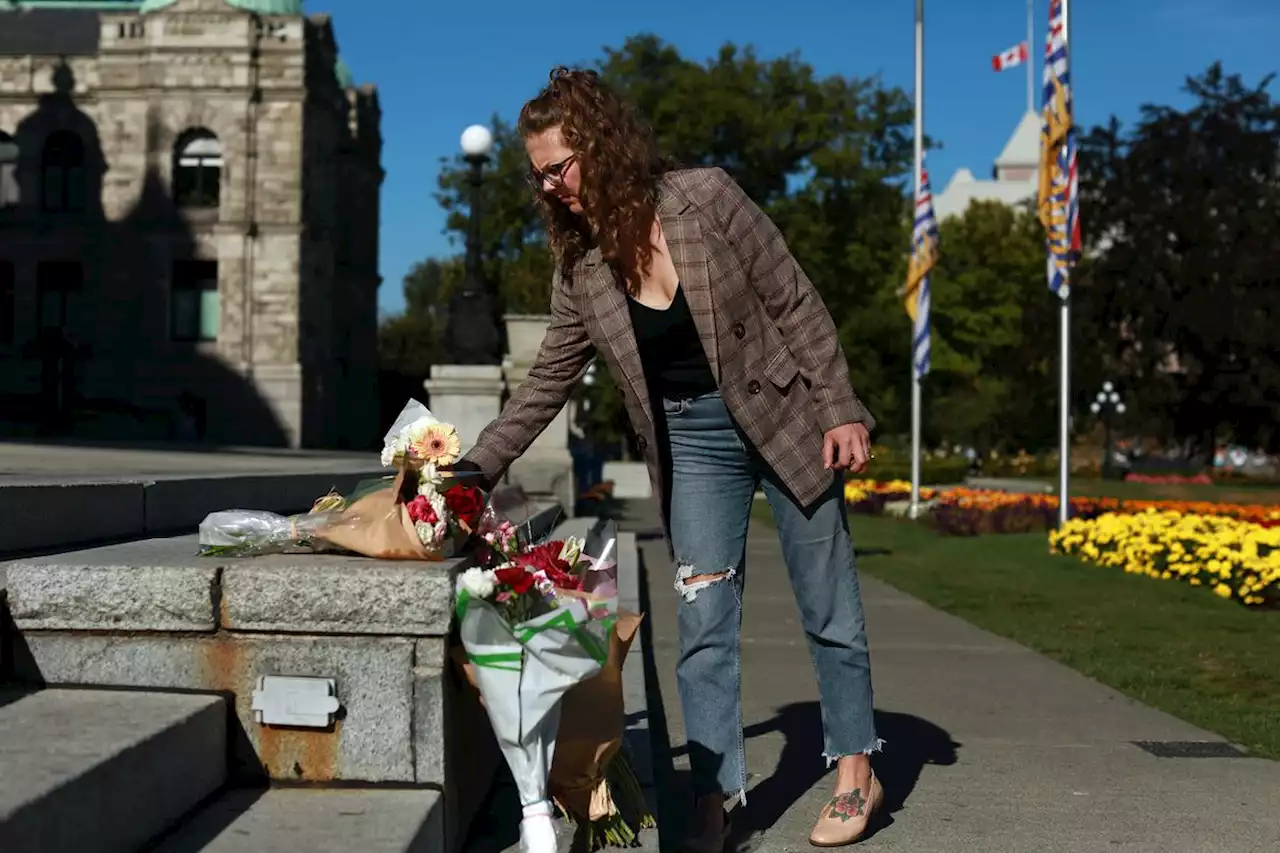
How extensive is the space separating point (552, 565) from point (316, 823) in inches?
33.1

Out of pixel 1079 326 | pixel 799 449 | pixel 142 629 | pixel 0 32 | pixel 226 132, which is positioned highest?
pixel 0 32

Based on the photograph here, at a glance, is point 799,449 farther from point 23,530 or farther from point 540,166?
point 23,530

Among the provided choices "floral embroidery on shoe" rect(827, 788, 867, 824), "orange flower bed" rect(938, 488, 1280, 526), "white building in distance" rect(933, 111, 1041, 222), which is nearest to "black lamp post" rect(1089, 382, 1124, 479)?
"orange flower bed" rect(938, 488, 1280, 526)

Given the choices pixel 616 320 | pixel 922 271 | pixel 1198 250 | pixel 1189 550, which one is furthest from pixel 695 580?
pixel 1198 250

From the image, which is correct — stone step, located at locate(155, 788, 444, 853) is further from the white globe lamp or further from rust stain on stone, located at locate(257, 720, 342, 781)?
the white globe lamp

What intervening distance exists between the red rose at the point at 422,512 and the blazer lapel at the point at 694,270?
919 mm

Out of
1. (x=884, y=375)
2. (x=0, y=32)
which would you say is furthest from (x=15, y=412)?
(x=884, y=375)

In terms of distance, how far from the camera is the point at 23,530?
181 inches

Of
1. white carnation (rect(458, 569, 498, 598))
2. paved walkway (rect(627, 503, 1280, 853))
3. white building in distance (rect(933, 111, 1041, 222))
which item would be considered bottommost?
paved walkway (rect(627, 503, 1280, 853))

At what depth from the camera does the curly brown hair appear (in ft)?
12.8

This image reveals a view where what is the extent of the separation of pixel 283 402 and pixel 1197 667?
37023mm

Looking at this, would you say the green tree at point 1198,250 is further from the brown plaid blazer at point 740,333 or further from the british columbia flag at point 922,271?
the brown plaid blazer at point 740,333

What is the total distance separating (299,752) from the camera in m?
3.49

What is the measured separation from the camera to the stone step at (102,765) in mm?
2553
